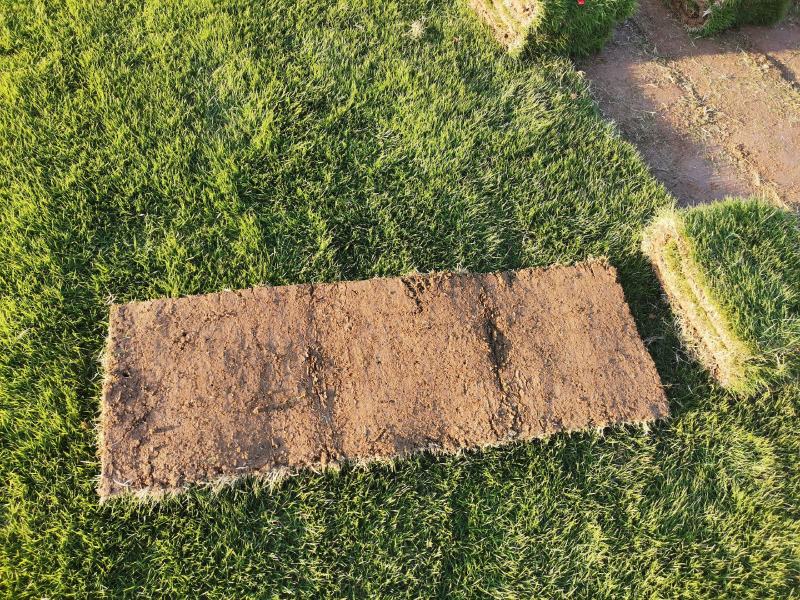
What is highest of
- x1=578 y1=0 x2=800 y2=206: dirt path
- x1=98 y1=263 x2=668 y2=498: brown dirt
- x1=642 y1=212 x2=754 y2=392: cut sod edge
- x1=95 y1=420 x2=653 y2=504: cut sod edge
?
x1=578 y1=0 x2=800 y2=206: dirt path

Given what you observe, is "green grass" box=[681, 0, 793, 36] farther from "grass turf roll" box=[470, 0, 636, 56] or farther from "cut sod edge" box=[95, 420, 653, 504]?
"cut sod edge" box=[95, 420, 653, 504]

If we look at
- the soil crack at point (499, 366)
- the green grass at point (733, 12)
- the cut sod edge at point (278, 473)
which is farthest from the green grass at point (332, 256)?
the green grass at point (733, 12)

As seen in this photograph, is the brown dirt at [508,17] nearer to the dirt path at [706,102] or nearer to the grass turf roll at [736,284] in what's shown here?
the dirt path at [706,102]

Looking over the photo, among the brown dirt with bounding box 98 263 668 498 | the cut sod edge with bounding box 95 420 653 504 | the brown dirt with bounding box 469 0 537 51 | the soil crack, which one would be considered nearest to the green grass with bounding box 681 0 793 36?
the brown dirt with bounding box 469 0 537 51

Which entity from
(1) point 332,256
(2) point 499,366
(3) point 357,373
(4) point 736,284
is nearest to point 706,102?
(4) point 736,284

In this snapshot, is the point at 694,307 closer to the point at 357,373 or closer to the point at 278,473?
the point at 357,373
